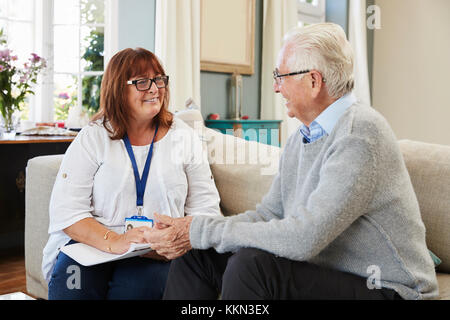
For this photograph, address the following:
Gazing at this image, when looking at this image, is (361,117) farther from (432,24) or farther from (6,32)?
Result: (432,24)

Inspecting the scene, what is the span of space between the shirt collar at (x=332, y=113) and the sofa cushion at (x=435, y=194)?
511 millimetres

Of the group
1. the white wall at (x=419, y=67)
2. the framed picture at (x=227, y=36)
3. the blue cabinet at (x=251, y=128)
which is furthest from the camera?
the white wall at (x=419, y=67)

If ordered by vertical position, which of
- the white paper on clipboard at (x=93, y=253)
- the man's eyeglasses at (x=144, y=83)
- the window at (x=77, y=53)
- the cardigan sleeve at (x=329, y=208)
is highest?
the window at (x=77, y=53)

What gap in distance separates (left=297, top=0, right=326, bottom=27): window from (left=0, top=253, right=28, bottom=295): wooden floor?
408 centimetres

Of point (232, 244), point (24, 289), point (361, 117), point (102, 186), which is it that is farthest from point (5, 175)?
point (361, 117)

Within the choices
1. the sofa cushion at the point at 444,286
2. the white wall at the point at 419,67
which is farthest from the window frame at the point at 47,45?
the white wall at the point at 419,67

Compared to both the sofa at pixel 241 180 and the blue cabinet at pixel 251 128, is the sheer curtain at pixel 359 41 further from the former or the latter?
the sofa at pixel 241 180

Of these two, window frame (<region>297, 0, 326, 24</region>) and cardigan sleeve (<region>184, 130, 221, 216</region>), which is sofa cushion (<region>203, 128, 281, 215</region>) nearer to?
cardigan sleeve (<region>184, 130, 221, 216</region>)

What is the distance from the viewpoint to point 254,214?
5.58ft

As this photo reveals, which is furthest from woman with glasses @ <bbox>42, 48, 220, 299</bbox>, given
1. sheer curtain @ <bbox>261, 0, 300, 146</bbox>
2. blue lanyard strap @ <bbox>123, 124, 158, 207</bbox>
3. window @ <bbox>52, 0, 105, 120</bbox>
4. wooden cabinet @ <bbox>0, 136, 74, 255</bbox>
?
sheer curtain @ <bbox>261, 0, 300, 146</bbox>

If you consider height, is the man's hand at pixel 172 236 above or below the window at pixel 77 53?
below

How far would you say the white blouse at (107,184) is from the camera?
6.03ft

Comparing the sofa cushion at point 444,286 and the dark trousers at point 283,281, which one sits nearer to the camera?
the dark trousers at point 283,281

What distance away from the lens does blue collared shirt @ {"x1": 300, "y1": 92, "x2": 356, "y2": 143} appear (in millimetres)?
1408
